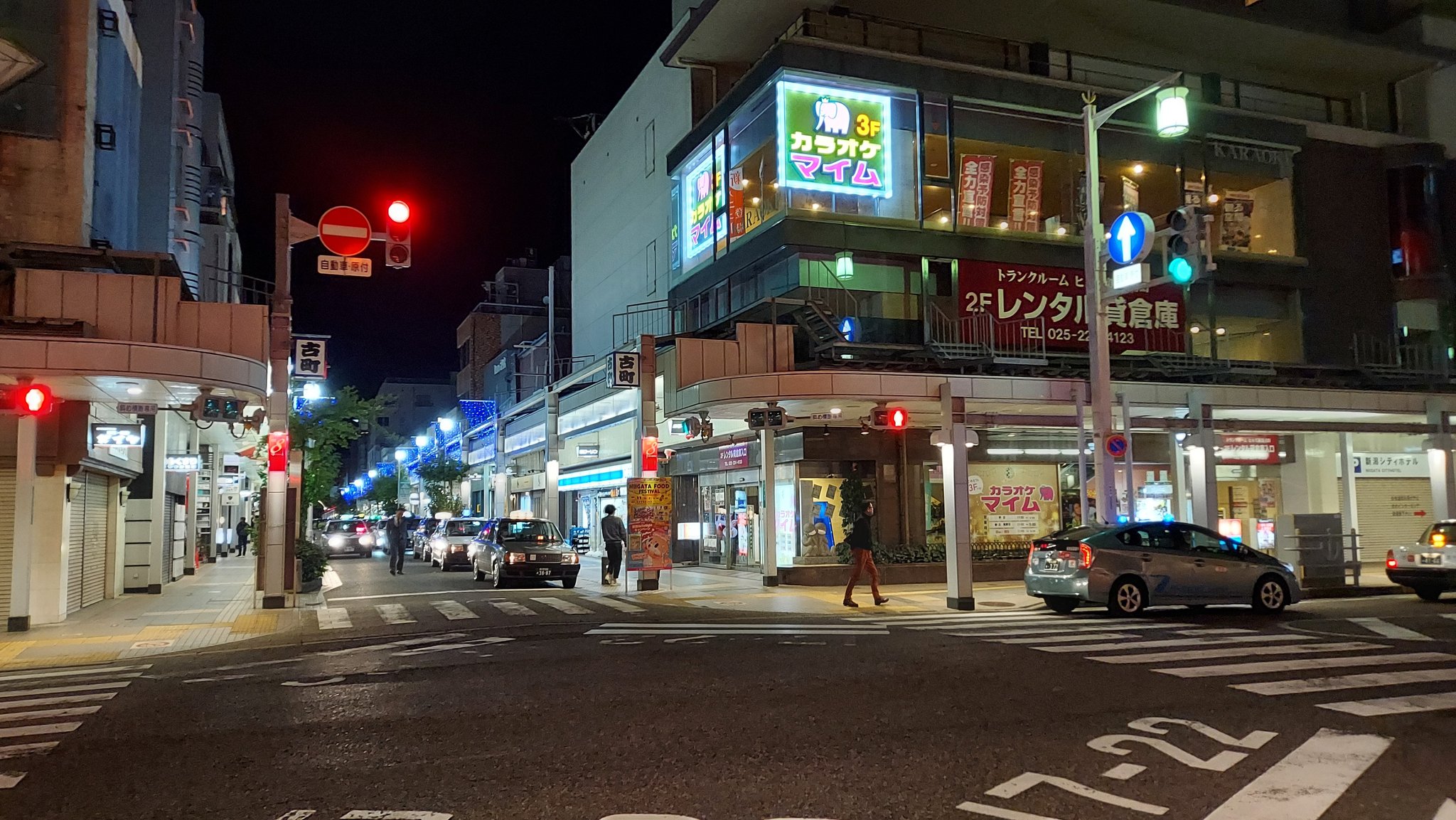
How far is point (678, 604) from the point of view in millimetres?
18688

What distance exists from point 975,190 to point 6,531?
69.9ft

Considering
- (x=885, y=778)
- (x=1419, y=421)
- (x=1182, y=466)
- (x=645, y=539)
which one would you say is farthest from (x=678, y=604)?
(x=1419, y=421)

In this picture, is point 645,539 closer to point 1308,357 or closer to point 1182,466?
A: point 1182,466

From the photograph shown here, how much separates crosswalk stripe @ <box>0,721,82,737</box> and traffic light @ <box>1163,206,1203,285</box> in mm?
14283

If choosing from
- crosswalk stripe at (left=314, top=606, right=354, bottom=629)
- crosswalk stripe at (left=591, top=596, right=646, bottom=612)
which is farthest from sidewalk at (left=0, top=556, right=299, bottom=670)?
crosswalk stripe at (left=591, top=596, right=646, bottom=612)

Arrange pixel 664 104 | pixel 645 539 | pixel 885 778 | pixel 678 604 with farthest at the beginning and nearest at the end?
pixel 664 104, pixel 645 539, pixel 678 604, pixel 885 778

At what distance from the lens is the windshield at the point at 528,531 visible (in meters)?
23.5

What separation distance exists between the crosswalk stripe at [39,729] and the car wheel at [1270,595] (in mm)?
15166

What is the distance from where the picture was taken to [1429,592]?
17.8m

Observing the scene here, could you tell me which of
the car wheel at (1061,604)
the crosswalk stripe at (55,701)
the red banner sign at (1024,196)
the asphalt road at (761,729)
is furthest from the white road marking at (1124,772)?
the red banner sign at (1024,196)

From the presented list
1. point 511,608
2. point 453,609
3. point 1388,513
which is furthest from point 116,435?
point 1388,513

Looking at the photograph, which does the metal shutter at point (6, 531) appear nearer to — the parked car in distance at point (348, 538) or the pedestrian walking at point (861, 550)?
the pedestrian walking at point (861, 550)

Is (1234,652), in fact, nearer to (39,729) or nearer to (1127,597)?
(1127,597)

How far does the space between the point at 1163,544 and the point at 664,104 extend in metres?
23.9
